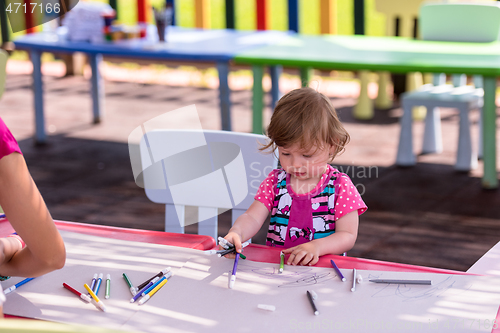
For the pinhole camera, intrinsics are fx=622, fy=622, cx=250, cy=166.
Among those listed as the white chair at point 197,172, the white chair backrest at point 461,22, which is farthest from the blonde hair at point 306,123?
the white chair backrest at point 461,22

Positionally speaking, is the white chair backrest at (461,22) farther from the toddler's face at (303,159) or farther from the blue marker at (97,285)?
the blue marker at (97,285)

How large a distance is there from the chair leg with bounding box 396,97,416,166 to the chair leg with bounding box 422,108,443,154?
0.29 m

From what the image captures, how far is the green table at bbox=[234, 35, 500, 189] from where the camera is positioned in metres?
3.23

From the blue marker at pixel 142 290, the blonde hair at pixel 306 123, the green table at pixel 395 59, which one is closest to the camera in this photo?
the blue marker at pixel 142 290

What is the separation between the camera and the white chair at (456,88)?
12.4 ft

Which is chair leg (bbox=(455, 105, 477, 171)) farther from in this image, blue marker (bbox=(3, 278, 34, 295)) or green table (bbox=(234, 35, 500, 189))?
blue marker (bbox=(3, 278, 34, 295))

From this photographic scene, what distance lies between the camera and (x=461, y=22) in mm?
3932

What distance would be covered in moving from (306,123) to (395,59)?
2141 millimetres

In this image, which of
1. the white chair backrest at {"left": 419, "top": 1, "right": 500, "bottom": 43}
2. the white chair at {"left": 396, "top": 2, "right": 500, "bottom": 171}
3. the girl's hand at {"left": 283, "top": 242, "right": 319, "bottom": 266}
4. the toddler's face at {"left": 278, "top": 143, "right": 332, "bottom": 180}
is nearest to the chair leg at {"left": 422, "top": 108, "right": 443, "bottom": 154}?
the white chair at {"left": 396, "top": 2, "right": 500, "bottom": 171}

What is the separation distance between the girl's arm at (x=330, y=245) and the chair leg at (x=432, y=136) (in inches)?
114

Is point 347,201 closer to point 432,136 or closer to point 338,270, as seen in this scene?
point 338,270

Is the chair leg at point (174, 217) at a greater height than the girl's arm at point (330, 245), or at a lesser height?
lesser

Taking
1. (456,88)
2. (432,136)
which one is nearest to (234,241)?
(456,88)

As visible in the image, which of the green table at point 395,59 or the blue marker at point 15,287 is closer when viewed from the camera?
the blue marker at point 15,287
